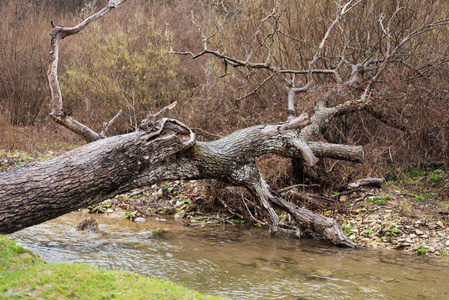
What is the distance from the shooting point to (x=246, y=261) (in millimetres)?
6531

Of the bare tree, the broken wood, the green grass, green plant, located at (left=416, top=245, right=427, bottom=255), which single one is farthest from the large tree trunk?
the broken wood

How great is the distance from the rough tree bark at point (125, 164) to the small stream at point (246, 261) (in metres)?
0.94

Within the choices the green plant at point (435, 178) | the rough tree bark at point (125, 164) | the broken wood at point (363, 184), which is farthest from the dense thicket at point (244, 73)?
the rough tree bark at point (125, 164)

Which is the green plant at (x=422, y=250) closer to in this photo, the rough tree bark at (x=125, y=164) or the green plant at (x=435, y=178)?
the rough tree bark at (x=125, y=164)

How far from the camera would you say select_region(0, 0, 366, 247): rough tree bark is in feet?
16.7

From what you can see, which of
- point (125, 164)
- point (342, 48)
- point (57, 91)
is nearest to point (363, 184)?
point (342, 48)

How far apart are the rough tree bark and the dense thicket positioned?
9.87ft

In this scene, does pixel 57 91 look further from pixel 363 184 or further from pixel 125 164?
pixel 363 184

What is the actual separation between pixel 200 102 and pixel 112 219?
535 centimetres

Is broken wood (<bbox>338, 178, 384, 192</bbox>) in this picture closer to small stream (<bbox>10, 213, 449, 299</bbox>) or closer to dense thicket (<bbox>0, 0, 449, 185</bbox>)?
dense thicket (<bbox>0, 0, 449, 185</bbox>)

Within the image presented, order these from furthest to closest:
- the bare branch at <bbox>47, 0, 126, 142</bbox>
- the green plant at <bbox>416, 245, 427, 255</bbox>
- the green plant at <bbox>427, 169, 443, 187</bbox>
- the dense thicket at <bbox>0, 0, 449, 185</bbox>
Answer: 1. the dense thicket at <bbox>0, 0, 449, 185</bbox>
2. the green plant at <bbox>427, 169, 443, 187</bbox>
3. the green plant at <bbox>416, 245, 427, 255</bbox>
4. the bare branch at <bbox>47, 0, 126, 142</bbox>

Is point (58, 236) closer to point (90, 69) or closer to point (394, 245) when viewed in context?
point (394, 245)

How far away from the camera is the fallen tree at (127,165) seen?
5.10m

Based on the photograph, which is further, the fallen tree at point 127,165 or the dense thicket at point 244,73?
the dense thicket at point 244,73
